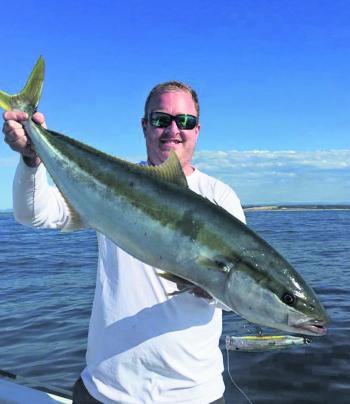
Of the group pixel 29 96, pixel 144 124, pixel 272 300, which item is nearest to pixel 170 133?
pixel 144 124

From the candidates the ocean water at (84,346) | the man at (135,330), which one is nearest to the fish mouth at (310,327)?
the man at (135,330)

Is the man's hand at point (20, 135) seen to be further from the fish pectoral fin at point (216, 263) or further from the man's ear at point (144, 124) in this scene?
the fish pectoral fin at point (216, 263)

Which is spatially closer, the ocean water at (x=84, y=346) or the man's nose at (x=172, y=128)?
the man's nose at (x=172, y=128)

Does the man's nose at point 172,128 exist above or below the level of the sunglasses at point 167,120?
below

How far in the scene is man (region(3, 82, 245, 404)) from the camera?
365 centimetres

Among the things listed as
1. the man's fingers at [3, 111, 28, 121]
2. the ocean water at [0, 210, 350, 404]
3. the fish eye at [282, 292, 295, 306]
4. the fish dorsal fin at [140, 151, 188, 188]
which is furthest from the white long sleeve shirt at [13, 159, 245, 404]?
the ocean water at [0, 210, 350, 404]

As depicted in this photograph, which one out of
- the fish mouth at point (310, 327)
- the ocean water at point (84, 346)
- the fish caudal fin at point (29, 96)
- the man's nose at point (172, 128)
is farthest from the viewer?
the ocean water at point (84, 346)

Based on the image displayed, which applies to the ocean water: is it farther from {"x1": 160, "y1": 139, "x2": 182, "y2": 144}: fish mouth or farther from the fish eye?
the fish eye

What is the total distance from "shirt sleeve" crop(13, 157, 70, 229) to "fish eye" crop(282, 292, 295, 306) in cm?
185

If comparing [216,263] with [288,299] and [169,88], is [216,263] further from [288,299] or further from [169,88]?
[169,88]

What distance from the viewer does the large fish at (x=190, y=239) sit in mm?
2939

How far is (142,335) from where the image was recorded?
371 cm

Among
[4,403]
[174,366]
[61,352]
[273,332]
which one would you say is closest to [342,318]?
[273,332]

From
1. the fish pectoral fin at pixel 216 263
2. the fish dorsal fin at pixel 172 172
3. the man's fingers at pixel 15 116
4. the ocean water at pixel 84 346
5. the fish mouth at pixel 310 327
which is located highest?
the man's fingers at pixel 15 116
